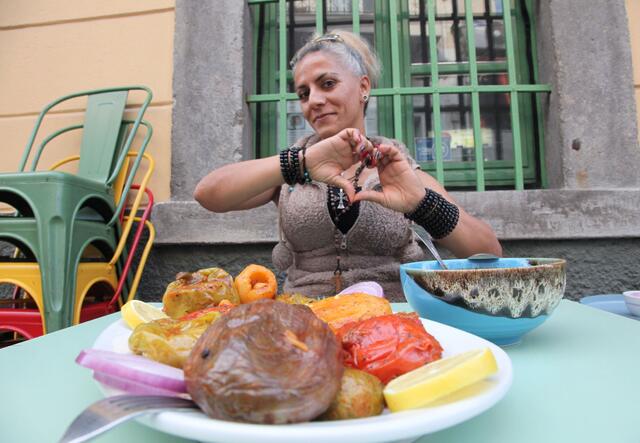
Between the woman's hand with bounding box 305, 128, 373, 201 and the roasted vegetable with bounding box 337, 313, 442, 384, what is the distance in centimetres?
84

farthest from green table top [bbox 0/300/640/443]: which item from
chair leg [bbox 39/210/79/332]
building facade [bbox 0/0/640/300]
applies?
building facade [bbox 0/0/640/300]

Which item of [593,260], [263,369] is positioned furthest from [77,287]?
[593,260]

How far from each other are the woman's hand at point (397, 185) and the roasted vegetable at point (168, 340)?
0.85m

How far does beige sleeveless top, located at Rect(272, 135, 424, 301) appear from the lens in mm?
1623

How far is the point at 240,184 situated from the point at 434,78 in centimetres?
155

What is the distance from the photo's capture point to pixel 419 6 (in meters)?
2.76

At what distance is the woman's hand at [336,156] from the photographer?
4.45 feet

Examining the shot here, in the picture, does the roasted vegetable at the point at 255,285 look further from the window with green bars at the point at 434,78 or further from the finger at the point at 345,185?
the window with green bars at the point at 434,78

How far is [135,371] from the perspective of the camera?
0.42m

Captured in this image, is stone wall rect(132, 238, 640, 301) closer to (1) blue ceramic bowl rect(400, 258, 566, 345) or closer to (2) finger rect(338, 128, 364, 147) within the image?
(2) finger rect(338, 128, 364, 147)

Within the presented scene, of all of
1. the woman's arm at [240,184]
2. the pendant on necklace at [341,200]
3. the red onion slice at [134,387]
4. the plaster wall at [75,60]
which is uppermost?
the plaster wall at [75,60]

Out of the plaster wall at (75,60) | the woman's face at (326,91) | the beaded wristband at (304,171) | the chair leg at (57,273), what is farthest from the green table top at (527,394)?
the plaster wall at (75,60)

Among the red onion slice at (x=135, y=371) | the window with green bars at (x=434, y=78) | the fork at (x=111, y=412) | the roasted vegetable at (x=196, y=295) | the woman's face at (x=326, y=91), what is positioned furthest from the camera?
the window with green bars at (x=434, y=78)

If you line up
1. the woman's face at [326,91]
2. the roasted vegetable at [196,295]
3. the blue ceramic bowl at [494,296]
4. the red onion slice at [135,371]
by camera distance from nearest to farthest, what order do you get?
1. the red onion slice at [135,371]
2. the blue ceramic bowl at [494,296]
3. the roasted vegetable at [196,295]
4. the woman's face at [326,91]
